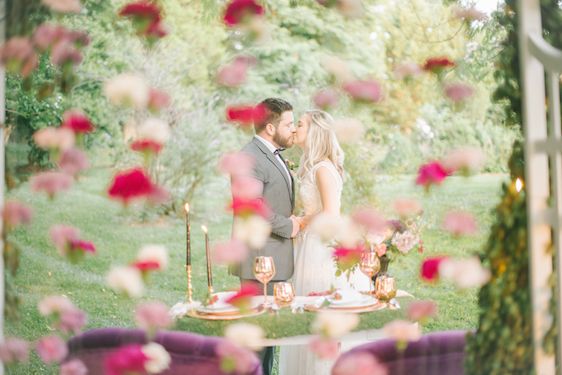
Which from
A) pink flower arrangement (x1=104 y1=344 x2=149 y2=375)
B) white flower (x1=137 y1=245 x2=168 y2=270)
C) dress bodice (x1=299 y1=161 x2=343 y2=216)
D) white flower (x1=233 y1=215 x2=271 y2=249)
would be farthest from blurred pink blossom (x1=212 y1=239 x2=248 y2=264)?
dress bodice (x1=299 y1=161 x2=343 y2=216)

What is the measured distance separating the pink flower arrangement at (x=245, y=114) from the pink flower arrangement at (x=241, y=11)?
1.09 meters

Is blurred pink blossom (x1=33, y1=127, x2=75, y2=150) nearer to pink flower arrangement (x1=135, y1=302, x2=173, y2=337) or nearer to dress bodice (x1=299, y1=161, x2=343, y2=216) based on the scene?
pink flower arrangement (x1=135, y1=302, x2=173, y2=337)

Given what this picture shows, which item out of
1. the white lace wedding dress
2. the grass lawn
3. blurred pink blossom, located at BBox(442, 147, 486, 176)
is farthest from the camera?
the grass lawn

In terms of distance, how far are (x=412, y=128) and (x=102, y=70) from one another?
3423 millimetres

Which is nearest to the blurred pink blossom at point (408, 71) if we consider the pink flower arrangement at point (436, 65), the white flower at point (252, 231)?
the pink flower arrangement at point (436, 65)

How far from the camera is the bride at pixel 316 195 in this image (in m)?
4.15

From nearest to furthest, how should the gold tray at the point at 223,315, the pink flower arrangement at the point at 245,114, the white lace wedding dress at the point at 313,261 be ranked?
1. the gold tray at the point at 223,315
2. the pink flower arrangement at the point at 245,114
3. the white lace wedding dress at the point at 313,261

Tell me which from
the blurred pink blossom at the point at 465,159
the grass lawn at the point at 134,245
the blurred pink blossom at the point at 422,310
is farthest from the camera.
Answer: the grass lawn at the point at 134,245

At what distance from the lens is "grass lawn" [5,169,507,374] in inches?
320

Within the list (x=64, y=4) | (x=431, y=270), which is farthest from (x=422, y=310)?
(x=64, y=4)

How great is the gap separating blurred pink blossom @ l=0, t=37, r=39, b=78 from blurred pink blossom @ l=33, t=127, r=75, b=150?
201 mm

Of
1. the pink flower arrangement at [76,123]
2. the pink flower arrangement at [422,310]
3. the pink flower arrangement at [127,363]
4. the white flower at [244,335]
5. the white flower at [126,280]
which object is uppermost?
the pink flower arrangement at [76,123]

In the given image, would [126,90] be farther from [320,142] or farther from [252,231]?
[320,142]

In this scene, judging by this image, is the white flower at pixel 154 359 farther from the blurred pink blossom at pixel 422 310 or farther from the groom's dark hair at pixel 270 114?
the groom's dark hair at pixel 270 114
